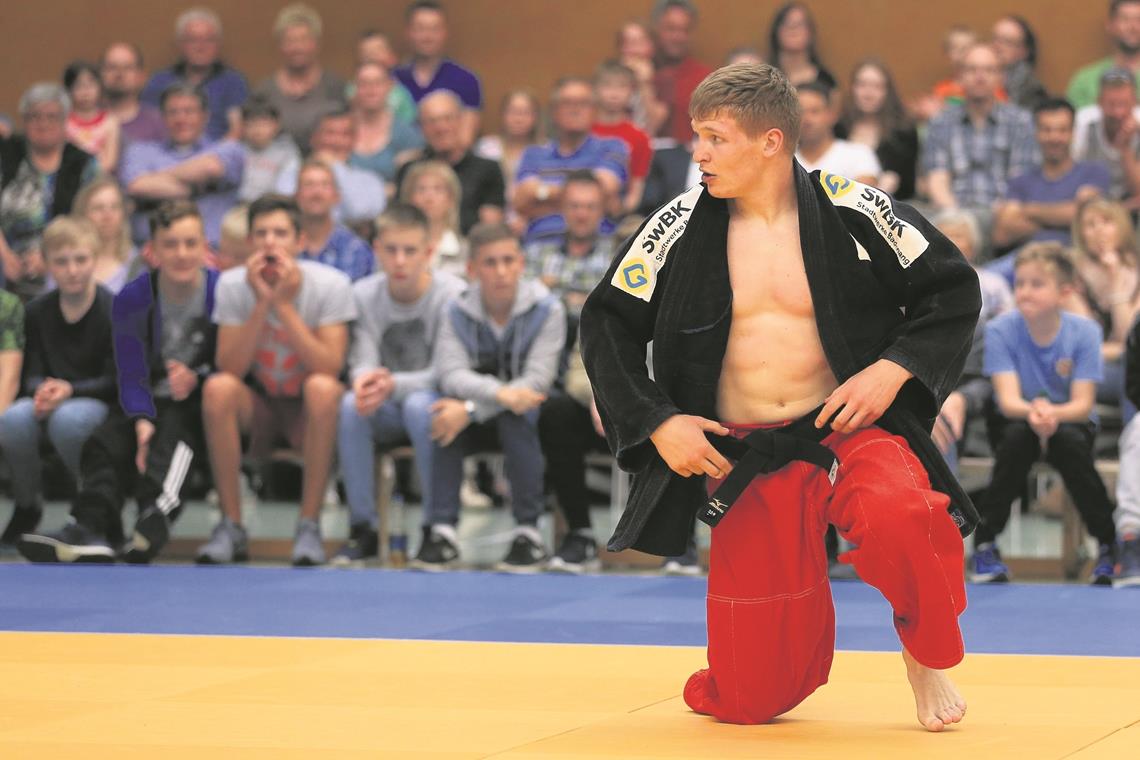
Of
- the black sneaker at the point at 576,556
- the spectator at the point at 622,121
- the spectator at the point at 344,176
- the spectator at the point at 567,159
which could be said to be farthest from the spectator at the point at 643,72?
the black sneaker at the point at 576,556

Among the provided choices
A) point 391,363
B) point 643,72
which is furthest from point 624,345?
point 643,72

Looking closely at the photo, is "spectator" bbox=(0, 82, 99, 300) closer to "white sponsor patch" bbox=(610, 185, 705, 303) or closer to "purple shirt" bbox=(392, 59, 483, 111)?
"purple shirt" bbox=(392, 59, 483, 111)

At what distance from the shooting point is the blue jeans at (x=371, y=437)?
6816mm

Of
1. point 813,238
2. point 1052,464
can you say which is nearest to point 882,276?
point 813,238

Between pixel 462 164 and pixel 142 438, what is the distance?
7.97 feet

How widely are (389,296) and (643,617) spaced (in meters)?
2.46

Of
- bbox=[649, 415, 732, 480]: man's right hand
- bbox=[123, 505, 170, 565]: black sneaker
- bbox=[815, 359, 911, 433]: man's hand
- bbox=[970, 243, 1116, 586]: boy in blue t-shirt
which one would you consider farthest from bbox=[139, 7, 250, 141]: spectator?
bbox=[815, 359, 911, 433]: man's hand

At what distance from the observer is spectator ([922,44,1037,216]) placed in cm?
878

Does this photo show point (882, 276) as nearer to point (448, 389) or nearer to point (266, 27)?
point (448, 389)

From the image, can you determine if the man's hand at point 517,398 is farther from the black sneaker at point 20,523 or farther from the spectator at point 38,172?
the spectator at point 38,172

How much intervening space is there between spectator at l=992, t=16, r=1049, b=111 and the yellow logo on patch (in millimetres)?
6294

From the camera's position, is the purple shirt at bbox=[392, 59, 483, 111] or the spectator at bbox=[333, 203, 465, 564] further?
the purple shirt at bbox=[392, 59, 483, 111]

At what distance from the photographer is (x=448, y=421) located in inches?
262

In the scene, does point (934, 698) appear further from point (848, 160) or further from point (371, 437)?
point (848, 160)
